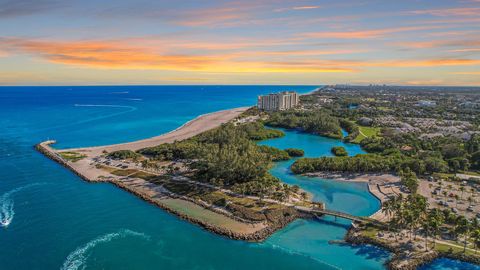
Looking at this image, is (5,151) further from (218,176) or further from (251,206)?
(251,206)

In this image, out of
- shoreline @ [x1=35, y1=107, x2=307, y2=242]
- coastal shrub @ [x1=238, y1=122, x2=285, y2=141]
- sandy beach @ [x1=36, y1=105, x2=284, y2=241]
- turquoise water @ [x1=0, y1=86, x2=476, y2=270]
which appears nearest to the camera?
turquoise water @ [x1=0, y1=86, x2=476, y2=270]

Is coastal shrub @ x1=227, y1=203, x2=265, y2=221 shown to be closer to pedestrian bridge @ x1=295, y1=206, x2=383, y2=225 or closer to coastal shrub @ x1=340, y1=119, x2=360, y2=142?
pedestrian bridge @ x1=295, y1=206, x2=383, y2=225

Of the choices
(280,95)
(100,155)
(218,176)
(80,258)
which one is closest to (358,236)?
(218,176)

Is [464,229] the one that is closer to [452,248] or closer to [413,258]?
[452,248]

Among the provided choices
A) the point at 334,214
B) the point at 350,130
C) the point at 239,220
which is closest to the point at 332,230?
the point at 334,214

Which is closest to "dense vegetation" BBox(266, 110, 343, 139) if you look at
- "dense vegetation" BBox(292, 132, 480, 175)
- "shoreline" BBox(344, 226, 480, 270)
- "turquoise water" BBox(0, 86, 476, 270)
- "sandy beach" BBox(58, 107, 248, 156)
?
"sandy beach" BBox(58, 107, 248, 156)
